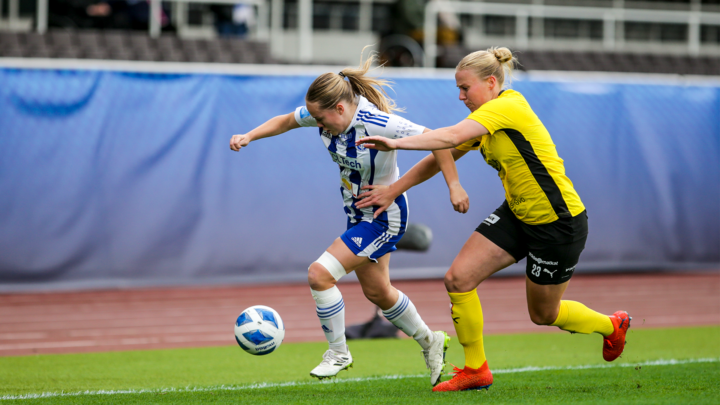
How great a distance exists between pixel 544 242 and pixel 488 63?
Result: 1.07m

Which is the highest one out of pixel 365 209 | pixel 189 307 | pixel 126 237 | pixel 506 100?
pixel 506 100

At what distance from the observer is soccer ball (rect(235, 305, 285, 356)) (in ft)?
15.4

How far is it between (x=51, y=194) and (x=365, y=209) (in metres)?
6.78

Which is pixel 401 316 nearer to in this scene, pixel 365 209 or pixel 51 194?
pixel 365 209

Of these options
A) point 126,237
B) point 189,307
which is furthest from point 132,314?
point 126,237

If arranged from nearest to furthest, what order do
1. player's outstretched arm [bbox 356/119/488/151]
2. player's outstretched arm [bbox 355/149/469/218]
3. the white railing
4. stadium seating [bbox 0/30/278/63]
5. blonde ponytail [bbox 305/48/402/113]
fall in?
player's outstretched arm [bbox 356/119/488/151] → blonde ponytail [bbox 305/48/402/113] → player's outstretched arm [bbox 355/149/469/218] → stadium seating [bbox 0/30/278/63] → the white railing

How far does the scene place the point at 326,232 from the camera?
1109 centimetres

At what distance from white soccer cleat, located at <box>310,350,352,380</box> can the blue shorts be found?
638 mm

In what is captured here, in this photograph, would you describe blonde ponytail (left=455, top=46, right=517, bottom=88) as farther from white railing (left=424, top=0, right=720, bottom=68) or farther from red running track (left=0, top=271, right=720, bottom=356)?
white railing (left=424, top=0, right=720, bottom=68)

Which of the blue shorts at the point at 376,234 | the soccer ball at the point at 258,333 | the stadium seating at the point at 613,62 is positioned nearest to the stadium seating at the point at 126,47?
the stadium seating at the point at 613,62

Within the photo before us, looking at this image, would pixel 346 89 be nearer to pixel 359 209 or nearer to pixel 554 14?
pixel 359 209

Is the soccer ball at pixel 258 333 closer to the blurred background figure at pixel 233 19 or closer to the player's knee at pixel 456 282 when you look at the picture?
the player's knee at pixel 456 282

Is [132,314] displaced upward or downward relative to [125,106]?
downward

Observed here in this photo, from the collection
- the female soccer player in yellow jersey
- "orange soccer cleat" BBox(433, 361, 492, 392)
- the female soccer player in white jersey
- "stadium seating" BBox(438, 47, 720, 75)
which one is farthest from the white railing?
"orange soccer cleat" BBox(433, 361, 492, 392)
